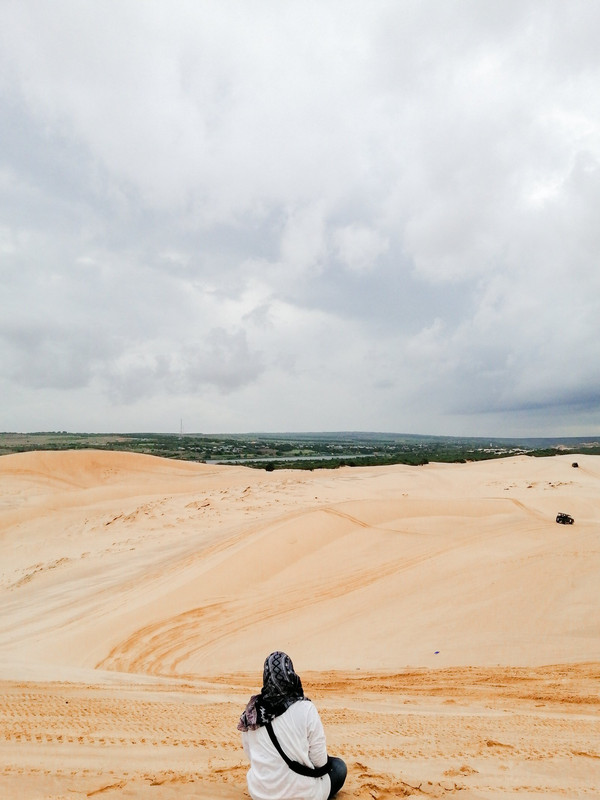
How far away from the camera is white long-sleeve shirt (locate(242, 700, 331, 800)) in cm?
298

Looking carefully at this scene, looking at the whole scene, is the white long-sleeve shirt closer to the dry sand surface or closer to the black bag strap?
the black bag strap

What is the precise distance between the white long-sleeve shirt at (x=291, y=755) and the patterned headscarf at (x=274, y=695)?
0.13 feet

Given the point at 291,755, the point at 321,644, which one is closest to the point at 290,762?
the point at 291,755

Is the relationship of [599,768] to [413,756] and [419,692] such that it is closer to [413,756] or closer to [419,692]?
[413,756]

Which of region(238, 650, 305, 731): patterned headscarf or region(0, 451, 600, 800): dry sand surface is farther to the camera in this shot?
region(0, 451, 600, 800): dry sand surface

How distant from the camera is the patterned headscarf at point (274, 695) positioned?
301cm

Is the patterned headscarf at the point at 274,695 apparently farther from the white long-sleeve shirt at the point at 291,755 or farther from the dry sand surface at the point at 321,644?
the dry sand surface at the point at 321,644

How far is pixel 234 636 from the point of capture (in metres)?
9.18

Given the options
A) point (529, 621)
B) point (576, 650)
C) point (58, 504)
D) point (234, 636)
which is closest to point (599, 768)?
point (576, 650)

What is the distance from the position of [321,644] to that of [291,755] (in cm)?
602

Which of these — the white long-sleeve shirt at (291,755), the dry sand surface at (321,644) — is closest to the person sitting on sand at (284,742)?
the white long-sleeve shirt at (291,755)

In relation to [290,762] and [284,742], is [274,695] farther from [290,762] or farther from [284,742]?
[290,762]

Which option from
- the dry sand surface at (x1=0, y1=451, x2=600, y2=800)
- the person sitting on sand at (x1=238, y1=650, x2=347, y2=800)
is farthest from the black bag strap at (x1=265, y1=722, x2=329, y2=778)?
the dry sand surface at (x1=0, y1=451, x2=600, y2=800)

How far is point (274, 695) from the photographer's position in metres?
3.03
